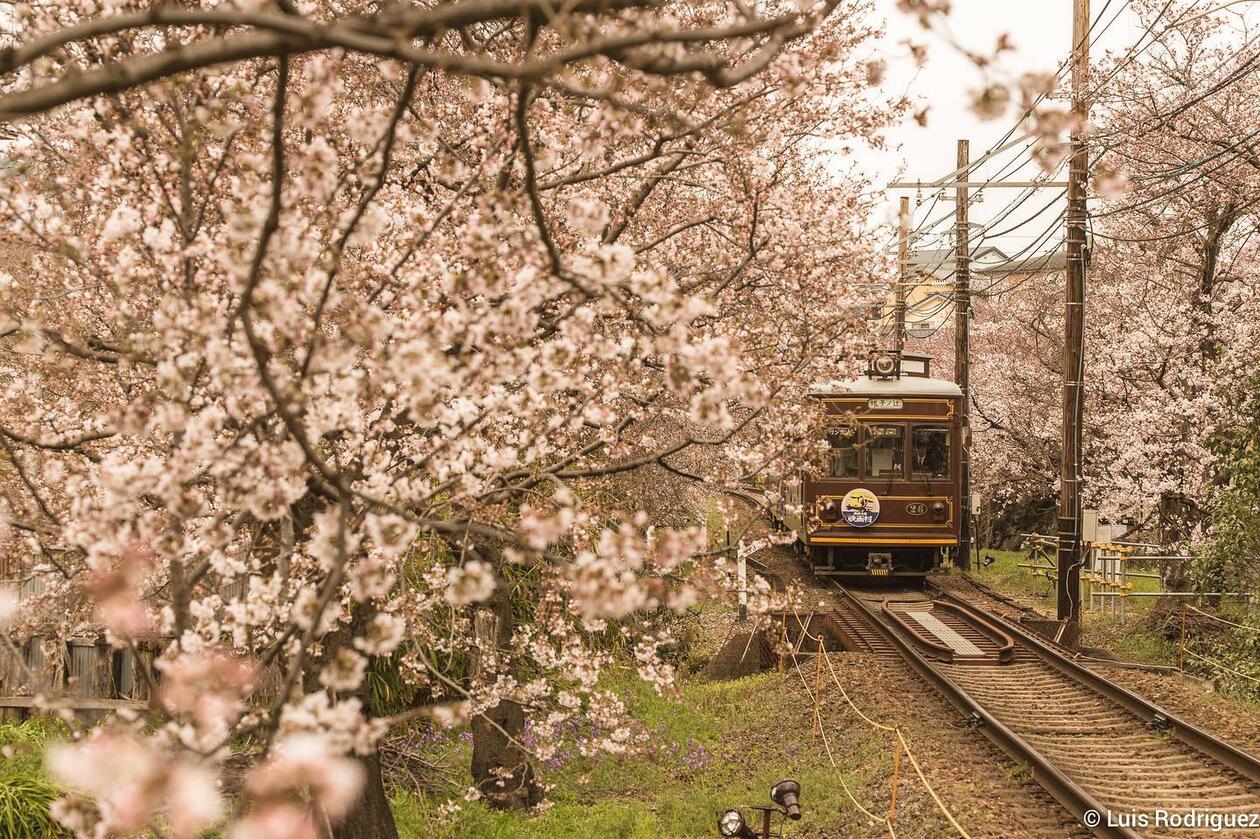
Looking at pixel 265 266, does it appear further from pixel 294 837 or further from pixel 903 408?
pixel 903 408

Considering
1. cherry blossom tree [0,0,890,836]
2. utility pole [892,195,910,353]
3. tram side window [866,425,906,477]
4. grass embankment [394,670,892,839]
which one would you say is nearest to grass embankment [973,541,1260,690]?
tram side window [866,425,906,477]

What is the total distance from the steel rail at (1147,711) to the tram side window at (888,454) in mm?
3808

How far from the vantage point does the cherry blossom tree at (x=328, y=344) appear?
2.64 metres

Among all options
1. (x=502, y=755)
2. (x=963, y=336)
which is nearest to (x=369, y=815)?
(x=502, y=755)

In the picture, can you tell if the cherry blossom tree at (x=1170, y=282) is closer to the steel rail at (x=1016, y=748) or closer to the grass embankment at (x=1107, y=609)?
the grass embankment at (x=1107, y=609)

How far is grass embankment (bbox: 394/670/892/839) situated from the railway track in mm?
1379

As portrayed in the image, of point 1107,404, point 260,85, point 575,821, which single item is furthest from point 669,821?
point 1107,404

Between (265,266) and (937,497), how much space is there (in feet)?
47.3

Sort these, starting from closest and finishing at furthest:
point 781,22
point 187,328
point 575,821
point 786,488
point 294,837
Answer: point 294,837, point 781,22, point 187,328, point 575,821, point 786,488

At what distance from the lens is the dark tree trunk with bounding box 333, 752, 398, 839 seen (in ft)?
18.1

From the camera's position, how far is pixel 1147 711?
913 centimetres

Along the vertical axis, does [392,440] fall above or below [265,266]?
below

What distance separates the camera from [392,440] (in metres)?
4.79

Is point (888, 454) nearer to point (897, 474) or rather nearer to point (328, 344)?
point (897, 474)
